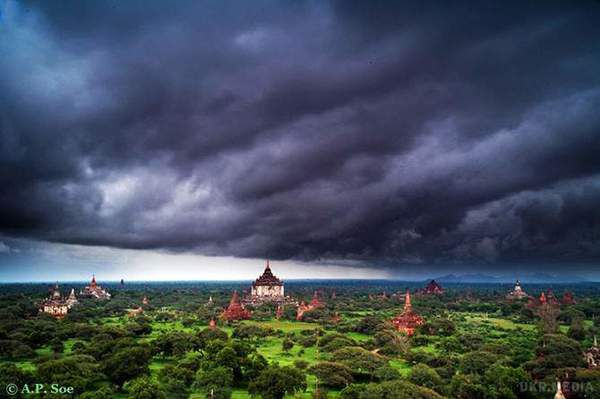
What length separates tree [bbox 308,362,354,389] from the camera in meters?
45.2

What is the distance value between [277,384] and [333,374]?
292 inches

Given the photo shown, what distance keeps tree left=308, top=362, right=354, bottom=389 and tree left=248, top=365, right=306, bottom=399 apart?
365 cm

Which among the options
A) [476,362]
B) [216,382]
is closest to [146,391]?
[216,382]

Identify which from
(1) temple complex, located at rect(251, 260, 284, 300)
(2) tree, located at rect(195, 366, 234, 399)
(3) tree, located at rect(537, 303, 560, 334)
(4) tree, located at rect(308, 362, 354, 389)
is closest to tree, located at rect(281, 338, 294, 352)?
(4) tree, located at rect(308, 362, 354, 389)

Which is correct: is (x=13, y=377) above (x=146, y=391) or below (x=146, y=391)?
above

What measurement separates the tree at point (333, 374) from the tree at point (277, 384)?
12.0 ft

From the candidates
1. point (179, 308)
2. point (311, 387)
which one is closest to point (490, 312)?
point (179, 308)

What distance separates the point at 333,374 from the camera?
4578 cm

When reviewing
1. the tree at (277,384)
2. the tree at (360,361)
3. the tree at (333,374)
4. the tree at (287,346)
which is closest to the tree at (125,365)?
the tree at (277,384)

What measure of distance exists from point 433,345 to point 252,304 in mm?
73047

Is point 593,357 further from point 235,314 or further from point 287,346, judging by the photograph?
point 235,314

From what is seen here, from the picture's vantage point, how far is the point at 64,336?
6975cm

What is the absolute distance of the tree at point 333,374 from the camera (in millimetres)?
45188

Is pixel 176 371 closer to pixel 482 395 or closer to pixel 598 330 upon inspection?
pixel 482 395
